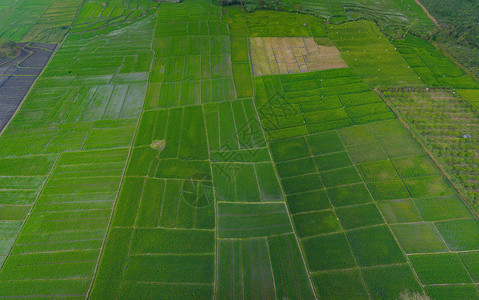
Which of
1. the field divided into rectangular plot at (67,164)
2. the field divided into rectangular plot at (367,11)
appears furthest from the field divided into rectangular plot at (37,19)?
the field divided into rectangular plot at (367,11)

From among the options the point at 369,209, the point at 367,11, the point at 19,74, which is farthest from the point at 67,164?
the point at 367,11

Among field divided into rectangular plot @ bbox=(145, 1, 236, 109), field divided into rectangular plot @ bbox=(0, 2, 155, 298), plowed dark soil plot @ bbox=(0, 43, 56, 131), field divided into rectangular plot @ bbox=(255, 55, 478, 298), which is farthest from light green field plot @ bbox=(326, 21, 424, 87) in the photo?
plowed dark soil plot @ bbox=(0, 43, 56, 131)

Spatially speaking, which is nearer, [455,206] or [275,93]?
[455,206]

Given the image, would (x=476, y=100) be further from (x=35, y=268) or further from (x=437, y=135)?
(x=35, y=268)

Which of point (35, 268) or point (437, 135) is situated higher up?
point (437, 135)

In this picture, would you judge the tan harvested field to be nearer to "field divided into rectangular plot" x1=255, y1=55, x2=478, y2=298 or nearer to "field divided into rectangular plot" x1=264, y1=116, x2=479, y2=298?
"field divided into rectangular plot" x1=255, y1=55, x2=478, y2=298

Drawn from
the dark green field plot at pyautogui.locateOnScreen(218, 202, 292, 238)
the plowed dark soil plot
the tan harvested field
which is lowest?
the dark green field plot at pyautogui.locateOnScreen(218, 202, 292, 238)

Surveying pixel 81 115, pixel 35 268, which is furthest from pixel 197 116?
pixel 35 268
